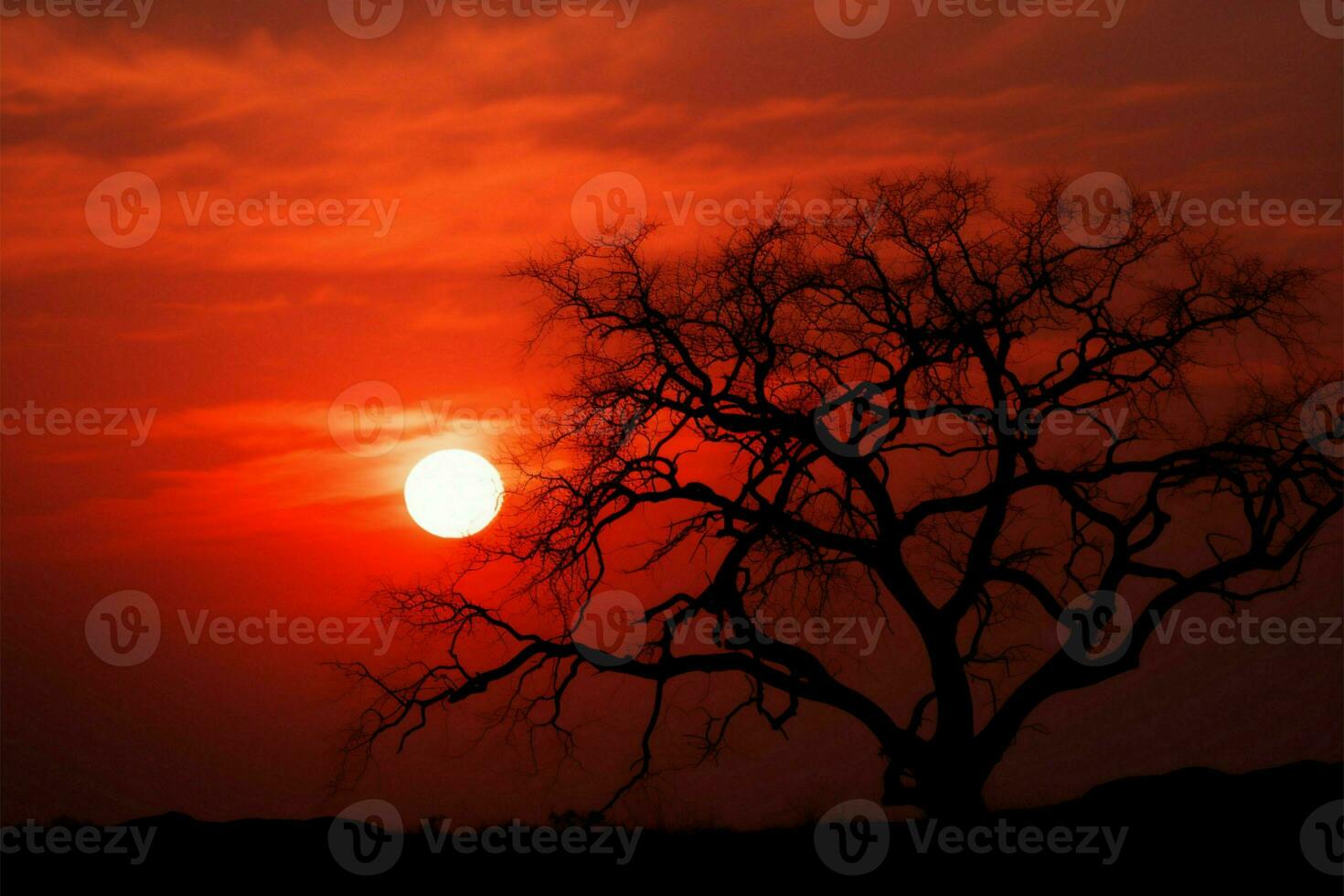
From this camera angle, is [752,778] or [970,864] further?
[752,778]

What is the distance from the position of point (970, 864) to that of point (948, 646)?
2.38 m

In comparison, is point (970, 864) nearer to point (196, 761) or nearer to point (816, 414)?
point (816, 414)

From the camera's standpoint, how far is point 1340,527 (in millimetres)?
15859

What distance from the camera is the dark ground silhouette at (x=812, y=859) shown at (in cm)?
1387

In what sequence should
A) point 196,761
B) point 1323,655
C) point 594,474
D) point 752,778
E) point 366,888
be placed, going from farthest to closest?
point 196,761
point 752,778
point 1323,655
point 594,474
point 366,888

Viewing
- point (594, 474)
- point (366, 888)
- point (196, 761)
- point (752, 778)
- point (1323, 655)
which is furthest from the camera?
point (196, 761)

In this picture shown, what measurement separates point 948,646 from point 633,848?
4172mm

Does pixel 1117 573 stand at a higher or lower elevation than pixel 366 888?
higher

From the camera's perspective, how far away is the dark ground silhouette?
45.5 ft

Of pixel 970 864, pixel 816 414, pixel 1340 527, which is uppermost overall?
pixel 816 414

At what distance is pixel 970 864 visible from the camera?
14.2 metres

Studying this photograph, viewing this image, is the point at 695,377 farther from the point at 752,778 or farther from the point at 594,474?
the point at 752,778

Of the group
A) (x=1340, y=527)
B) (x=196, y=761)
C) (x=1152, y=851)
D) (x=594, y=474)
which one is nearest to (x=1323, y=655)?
(x=1340, y=527)

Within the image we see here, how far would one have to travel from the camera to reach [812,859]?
1470cm
